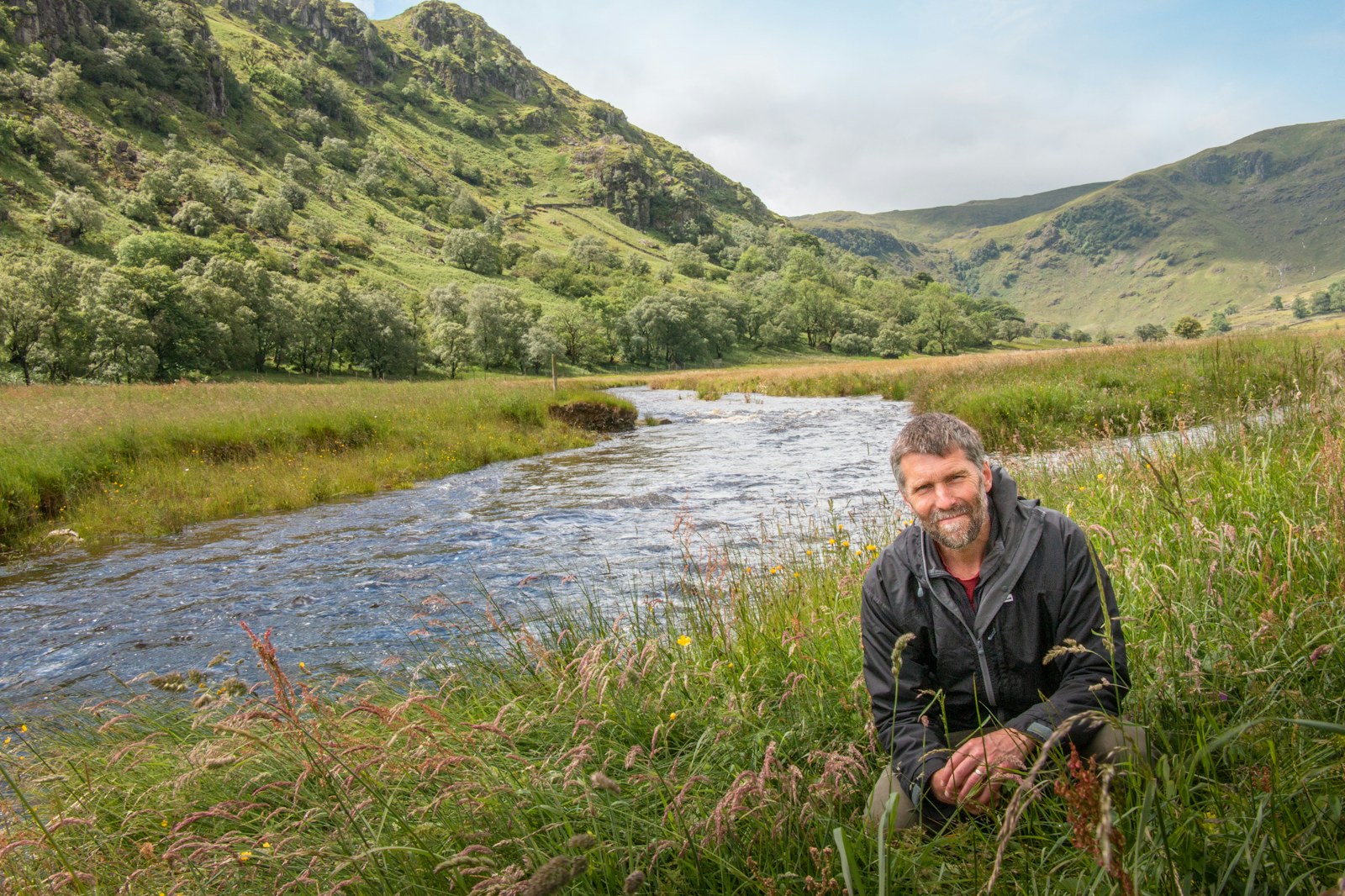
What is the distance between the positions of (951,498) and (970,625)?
1.75 ft

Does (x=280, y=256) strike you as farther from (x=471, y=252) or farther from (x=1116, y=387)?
(x=1116, y=387)

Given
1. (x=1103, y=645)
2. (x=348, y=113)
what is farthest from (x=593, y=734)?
(x=348, y=113)

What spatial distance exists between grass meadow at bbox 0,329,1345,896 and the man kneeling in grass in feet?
0.57

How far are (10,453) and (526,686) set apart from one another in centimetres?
1329

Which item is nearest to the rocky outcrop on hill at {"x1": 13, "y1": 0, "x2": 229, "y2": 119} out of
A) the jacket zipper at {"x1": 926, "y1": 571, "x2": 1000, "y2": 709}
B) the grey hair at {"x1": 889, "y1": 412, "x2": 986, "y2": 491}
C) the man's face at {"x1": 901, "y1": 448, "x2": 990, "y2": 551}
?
the grey hair at {"x1": 889, "y1": 412, "x2": 986, "y2": 491}

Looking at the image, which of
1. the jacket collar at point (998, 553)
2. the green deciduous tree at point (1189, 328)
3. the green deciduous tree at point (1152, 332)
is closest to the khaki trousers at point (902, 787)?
the jacket collar at point (998, 553)

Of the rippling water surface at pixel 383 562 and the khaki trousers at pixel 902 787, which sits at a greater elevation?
the khaki trousers at pixel 902 787

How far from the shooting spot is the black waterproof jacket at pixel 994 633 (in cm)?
258

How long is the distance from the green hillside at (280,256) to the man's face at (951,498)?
4822 cm

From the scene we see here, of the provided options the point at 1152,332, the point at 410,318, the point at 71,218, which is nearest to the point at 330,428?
the point at 410,318

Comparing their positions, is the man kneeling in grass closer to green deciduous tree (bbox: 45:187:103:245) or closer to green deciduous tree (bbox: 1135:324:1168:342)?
green deciduous tree (bbox: 1135:324:1168:342)

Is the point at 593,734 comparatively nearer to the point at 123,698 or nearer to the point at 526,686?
the point at 526,686

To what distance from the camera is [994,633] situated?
9.09ft

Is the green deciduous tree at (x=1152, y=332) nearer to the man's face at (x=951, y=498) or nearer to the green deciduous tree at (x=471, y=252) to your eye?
the man's face at (x=951, y=498)
